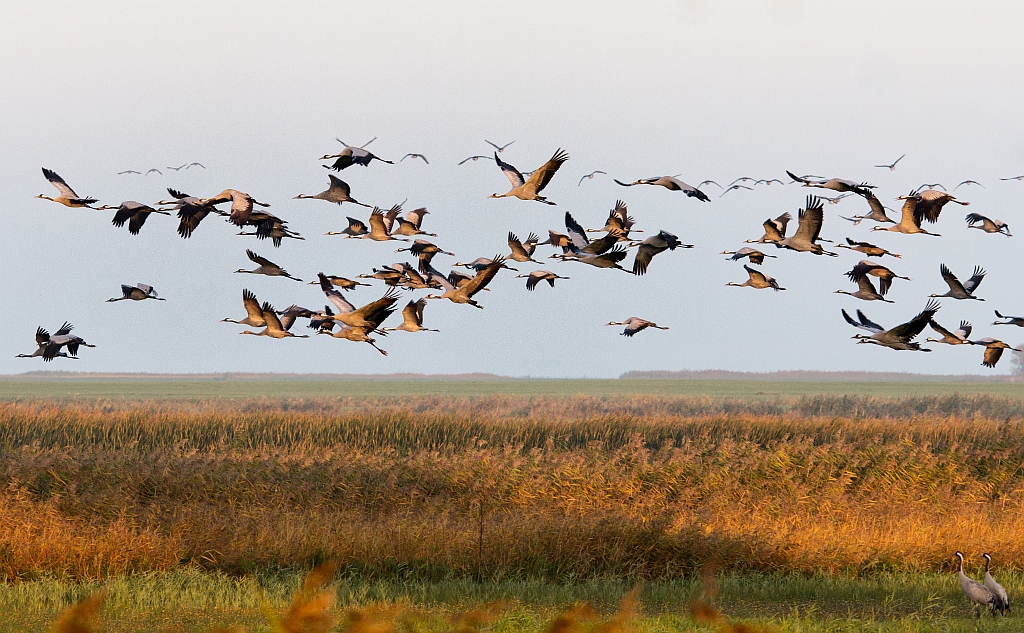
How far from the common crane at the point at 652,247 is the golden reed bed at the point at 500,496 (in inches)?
238

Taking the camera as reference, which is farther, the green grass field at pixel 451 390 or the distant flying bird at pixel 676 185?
the green grass field at pixel 451 390

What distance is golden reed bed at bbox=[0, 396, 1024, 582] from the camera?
1794 centimetres

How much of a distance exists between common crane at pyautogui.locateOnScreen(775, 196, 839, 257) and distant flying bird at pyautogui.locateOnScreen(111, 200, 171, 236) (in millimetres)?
8343

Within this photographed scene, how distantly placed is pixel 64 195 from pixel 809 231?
9.97m

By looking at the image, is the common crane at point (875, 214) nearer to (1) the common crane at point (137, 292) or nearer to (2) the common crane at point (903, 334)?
(2) the common crane at point (903, 334)

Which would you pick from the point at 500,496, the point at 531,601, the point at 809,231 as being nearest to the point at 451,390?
the point at 500,496

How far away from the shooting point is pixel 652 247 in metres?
14.4

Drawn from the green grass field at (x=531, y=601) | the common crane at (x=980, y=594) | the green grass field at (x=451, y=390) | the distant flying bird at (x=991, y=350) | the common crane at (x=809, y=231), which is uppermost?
the common crane at (x=809, y=231)

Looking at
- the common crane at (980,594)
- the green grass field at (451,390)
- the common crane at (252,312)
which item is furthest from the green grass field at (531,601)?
the green grass field at (451,390)

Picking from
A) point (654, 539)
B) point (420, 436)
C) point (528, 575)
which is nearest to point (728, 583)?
point (654, 539)

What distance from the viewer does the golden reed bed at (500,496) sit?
1794cm

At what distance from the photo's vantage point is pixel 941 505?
23.8 metres

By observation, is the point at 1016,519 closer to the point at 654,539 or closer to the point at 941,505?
the point at 941,505

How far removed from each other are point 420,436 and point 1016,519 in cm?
1890
